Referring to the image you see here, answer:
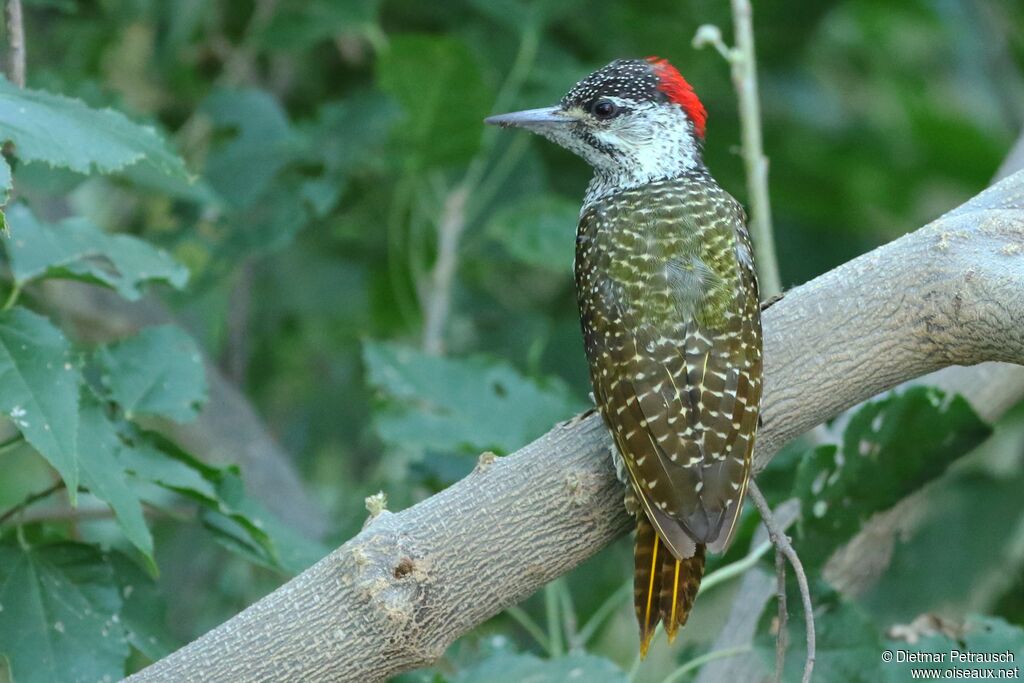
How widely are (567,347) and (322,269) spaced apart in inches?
40.0

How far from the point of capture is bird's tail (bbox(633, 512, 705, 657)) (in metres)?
2.41

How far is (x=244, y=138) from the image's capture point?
405cm

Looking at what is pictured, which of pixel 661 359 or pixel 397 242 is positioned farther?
pixel 397 242

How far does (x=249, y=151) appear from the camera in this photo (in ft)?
13.3

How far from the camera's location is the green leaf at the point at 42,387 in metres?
2.05

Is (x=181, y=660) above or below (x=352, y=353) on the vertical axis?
above

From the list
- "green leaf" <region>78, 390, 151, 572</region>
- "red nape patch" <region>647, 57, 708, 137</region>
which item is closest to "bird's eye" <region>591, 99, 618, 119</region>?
"red nape patch" <region>647, 57, 708, 137</region>

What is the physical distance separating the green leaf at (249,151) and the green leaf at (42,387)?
1.74 m

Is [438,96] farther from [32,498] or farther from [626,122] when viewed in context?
[32,498]

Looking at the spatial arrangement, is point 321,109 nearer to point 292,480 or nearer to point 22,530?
point 292,480

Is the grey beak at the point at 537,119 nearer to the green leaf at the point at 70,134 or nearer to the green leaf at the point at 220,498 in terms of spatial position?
the green leaf at the point at 70,134

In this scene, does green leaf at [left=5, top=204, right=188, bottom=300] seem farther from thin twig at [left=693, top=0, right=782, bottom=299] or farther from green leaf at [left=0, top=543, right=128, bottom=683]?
thin twig at [left=693, top=0, right=782, bottom=299]

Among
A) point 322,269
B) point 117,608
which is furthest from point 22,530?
point 322,269

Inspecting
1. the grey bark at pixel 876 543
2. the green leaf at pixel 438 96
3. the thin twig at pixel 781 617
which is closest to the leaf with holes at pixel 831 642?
the grey bark at pixel 876 543
